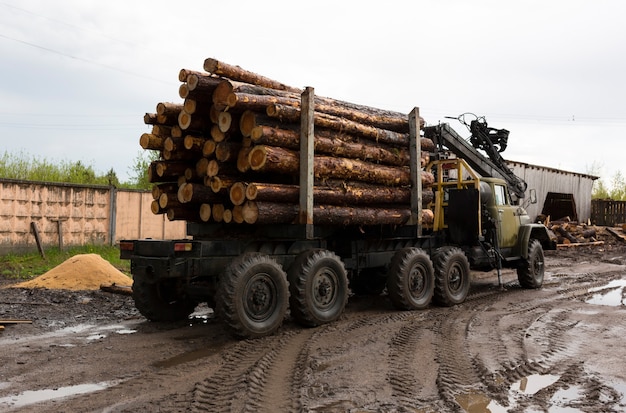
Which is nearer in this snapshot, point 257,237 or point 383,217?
point 257,237

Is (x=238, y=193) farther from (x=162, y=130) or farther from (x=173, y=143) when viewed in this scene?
(x=162, y=130)

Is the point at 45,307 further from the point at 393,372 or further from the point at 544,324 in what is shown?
the point at 544,324

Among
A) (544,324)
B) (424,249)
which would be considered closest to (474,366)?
(544,324)

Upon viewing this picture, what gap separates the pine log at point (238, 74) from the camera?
7.38 meters

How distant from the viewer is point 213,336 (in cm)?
716

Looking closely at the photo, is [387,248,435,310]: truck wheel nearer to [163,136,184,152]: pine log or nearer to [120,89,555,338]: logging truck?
[120,89,555,338]: logging truck

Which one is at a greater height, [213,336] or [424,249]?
[424,249]

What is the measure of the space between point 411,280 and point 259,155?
3643mm

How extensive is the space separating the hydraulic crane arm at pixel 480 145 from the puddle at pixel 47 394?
28.9ft

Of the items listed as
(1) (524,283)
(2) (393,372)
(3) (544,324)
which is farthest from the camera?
(1) (524,283)

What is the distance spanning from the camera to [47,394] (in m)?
4.78

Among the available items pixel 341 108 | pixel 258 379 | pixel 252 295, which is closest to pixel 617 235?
pixel 341 108

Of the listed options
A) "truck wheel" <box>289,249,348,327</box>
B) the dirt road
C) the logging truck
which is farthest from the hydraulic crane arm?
"truck wheel" <box>289,249,348,327</box>

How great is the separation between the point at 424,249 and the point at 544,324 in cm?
278
